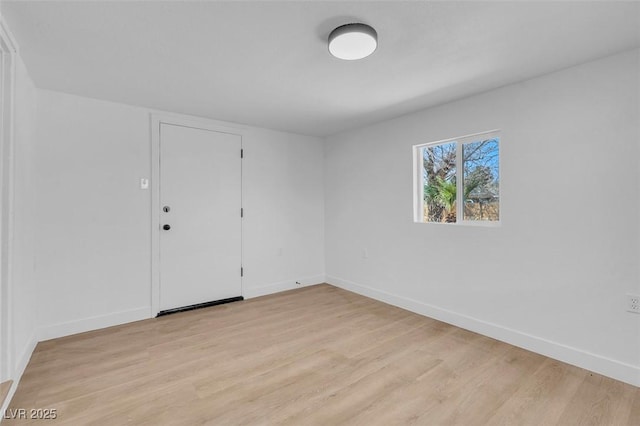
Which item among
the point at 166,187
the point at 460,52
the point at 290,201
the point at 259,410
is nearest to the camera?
the point at 259,410

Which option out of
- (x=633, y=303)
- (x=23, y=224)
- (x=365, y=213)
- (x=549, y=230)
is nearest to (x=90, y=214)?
(x=23, y=224)

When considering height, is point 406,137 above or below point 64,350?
above

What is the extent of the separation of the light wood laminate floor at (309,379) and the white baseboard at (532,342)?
0.08 meters

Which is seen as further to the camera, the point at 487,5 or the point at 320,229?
the point at 320,229

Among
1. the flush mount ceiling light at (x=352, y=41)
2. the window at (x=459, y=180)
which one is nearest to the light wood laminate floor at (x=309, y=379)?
the window at (x=459, y=180)

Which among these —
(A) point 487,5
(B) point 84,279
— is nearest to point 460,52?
(A) point 487,5

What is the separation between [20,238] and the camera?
85.3 inches

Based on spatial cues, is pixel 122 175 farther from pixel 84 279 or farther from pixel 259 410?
pixel 259 410

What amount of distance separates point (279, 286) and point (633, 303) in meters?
3.59

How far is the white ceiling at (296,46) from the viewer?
1.61 metres

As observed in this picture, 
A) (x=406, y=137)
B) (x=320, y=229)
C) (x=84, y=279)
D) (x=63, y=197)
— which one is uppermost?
(x=406, y=137)

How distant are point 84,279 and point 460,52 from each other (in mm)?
3865

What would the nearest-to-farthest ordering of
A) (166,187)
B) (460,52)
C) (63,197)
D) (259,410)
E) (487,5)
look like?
(487,5) → (259,410) → (460,52) → (63,197) → (166,187)

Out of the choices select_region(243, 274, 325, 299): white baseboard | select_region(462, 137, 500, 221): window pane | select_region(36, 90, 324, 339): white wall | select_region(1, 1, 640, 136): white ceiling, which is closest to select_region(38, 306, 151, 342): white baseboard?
select_region(36, 90, 324, 339): white wall
